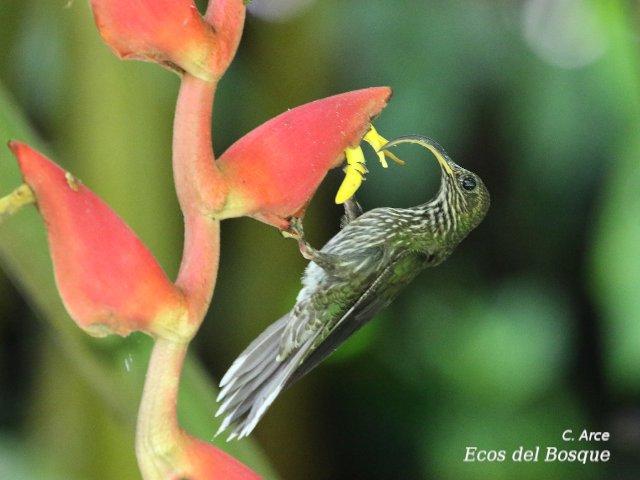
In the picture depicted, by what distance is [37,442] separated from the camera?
0.67m

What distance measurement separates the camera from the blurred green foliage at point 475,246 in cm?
71

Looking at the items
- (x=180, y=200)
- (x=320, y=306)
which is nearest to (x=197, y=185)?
(x=180, y=200)

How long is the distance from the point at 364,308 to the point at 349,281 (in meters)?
0.02

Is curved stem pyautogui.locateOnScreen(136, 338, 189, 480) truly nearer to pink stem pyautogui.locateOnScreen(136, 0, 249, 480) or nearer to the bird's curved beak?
pink stem pyautogui.locateOnScreen(136, 0, 249, 480)

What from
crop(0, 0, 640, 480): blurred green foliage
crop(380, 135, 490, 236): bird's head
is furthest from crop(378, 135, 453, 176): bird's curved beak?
crop(0, 0, 640, 480): blurred green foliage

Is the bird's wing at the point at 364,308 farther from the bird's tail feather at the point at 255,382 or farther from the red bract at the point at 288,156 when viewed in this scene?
the red bract at the point at 288,156

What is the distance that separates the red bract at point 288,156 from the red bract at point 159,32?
0.04 metres

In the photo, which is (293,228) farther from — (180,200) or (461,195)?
(461,195)

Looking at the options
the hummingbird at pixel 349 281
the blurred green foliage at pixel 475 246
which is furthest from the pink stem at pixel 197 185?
the blurred green foliage at pixel 475 246

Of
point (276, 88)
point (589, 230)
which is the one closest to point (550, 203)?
point (589, 230)

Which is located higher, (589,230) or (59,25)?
(59,25)

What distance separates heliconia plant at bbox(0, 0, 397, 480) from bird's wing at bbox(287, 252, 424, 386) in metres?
0.20

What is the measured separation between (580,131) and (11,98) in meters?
0.47

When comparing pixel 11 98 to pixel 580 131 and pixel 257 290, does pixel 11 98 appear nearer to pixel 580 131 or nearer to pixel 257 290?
pixel 257 290
